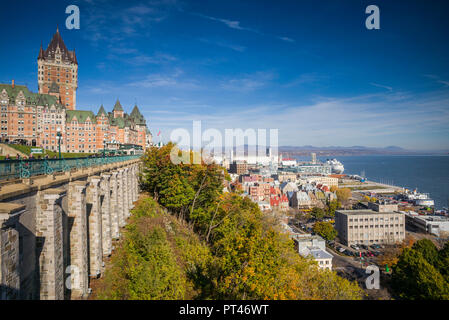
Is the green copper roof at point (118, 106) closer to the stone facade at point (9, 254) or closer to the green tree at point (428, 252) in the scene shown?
the stone facade at point (9, 254)

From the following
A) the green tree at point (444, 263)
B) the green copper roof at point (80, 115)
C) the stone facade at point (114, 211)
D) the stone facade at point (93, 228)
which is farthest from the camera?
the green copper roof at point (80, 115)

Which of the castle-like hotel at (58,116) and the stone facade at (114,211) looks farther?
the castle-like hotel at (58,116)

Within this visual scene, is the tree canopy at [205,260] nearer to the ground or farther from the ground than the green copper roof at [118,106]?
nearer to the ground

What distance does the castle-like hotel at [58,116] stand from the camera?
219 feet

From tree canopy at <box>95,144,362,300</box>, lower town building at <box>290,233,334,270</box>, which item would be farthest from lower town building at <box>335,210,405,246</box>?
tree canopy at <box>95,144,362,300</box>

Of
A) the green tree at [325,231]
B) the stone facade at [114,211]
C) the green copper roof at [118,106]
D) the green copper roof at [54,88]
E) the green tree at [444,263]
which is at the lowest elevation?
the green tree at [325,231]

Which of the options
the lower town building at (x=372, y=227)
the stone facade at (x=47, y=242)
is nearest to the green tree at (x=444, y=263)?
the lower town building at (x=372, y=227)

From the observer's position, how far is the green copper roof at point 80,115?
78.6m

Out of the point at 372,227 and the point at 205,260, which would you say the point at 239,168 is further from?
the point at 205,260

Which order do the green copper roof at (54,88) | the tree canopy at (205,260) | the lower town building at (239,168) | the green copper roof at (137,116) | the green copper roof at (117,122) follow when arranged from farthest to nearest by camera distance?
the lower town building at (239,168), the green copper roof at (137,116), the green copper roof at (117,122), the green copper roof at (54,88), the tree canopy at (205,260)

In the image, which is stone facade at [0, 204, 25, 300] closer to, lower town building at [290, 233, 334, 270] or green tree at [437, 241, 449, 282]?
lower town building at [290, 233, 334, 270]

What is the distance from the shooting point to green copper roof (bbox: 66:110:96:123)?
78.6m
